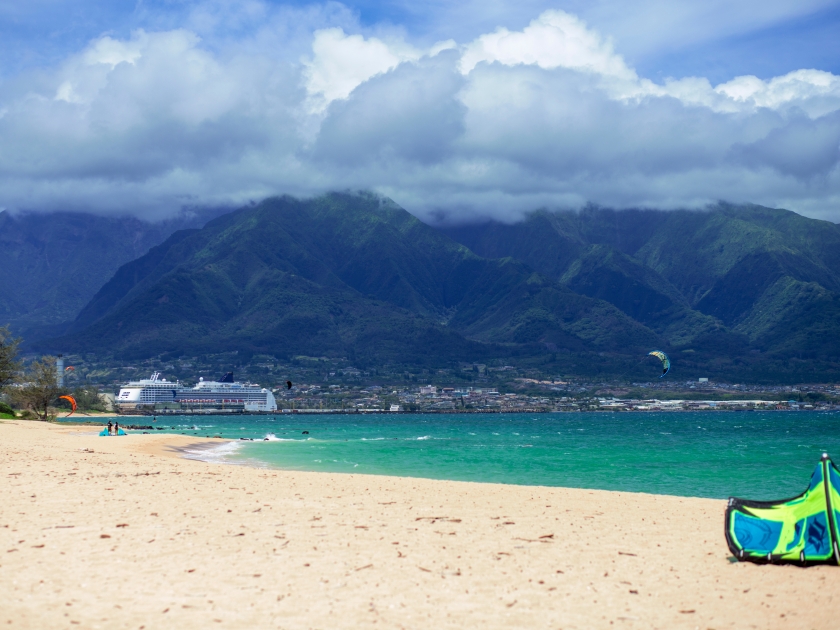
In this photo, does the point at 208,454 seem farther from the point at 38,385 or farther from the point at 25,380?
the point at 38,385

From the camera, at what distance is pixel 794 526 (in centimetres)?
1530

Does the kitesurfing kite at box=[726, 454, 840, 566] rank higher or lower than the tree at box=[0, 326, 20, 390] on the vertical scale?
lower

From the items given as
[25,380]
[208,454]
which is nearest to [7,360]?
[25,380]

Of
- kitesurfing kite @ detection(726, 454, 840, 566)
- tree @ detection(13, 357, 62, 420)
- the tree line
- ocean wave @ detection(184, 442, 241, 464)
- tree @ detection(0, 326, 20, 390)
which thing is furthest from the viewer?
tree @ detection(13, 357, 62, 420)

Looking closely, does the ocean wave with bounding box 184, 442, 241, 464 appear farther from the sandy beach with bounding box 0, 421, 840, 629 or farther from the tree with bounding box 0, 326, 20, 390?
the sandy beach with bounding box 0, 421, 840, 629

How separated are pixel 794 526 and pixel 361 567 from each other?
7861 millimetres

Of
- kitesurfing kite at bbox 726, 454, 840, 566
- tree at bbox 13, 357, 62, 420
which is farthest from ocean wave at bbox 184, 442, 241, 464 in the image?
kitesurfing kite at bbox 726, 454, 840, 566

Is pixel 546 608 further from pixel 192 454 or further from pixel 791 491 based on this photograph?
pixel 192 454

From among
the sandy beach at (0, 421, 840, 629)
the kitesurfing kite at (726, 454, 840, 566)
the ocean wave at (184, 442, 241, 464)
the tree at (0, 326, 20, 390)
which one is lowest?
the ocean wave at (184, 442, 241, 464)

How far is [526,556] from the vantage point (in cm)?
1551

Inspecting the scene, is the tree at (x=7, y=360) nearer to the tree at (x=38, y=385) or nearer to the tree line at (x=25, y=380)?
the tree line at (x=25, y=380)

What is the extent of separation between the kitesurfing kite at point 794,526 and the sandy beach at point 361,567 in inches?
14.9

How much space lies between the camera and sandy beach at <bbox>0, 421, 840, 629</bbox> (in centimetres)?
1177

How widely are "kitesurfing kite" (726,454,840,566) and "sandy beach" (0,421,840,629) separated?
0.38 meters
